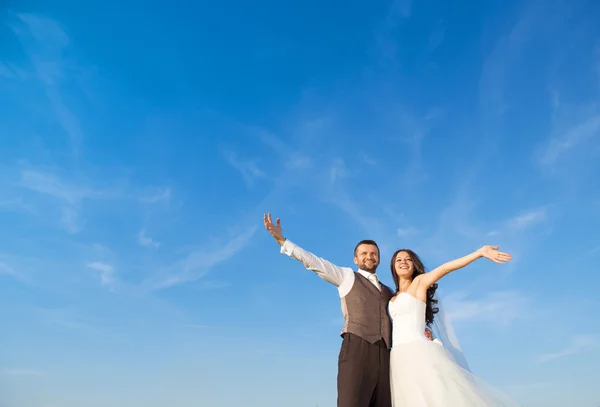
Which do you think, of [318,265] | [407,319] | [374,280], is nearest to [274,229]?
[318,265]

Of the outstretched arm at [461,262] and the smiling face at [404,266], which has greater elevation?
the smiling face at [404,266]

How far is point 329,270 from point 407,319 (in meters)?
1.32

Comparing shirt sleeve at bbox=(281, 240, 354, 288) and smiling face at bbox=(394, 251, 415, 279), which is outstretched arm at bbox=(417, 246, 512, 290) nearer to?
smiling face at bbox=(394, 251, 415, 279)

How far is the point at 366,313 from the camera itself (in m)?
7.80

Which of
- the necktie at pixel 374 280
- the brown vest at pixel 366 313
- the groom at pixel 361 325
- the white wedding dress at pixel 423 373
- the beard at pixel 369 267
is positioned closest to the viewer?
the white wedding dress at pixel 423 373

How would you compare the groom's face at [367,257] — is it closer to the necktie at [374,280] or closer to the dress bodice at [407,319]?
the necktie at [374,280]

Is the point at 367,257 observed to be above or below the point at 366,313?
above

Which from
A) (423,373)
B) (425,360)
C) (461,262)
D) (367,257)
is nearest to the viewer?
(423,373)

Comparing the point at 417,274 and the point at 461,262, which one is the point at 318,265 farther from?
the point at 461,262

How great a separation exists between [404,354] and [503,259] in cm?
185

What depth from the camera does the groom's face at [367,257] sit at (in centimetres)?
842

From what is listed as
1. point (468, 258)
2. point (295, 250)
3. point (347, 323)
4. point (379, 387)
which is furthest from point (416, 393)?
point (295, 250)

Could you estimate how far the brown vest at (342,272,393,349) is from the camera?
7.69 metres

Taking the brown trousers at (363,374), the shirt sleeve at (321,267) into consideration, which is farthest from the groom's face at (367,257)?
the brown trousers at (363,374)
